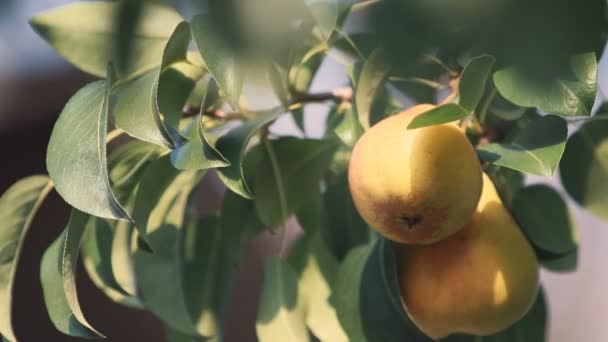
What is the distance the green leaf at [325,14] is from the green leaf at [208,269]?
0.25m

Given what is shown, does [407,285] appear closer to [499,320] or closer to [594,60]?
[499,320]

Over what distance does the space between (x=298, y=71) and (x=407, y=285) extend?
0.19 metres

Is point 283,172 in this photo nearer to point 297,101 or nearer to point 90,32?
point 297,101

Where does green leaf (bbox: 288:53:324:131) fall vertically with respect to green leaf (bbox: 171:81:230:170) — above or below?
below

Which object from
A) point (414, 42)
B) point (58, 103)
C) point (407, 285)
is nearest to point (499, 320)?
point (407, 285)

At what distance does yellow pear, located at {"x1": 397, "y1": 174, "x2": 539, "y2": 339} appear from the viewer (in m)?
0.46

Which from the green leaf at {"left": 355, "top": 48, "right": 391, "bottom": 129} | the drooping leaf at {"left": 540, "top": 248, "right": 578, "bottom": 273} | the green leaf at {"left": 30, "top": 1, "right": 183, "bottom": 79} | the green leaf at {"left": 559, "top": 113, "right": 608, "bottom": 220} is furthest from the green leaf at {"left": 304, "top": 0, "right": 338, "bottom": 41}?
the drooping leaf at {"left": 540, "top": 248, "right": 578, "bottom": 273}

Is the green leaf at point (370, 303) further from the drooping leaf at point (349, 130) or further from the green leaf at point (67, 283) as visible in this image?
the green leaf at point (67, 283)

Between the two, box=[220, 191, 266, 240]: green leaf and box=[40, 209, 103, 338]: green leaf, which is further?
box=[220, 191, 266, 240]: green leaf

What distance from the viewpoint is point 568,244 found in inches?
23.6

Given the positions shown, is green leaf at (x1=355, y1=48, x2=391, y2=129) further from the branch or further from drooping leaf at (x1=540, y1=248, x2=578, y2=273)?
drooping leaf at (x1=540, y1=248, x2=578, y2=273)

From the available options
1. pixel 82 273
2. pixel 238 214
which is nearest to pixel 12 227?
pixel 238 214

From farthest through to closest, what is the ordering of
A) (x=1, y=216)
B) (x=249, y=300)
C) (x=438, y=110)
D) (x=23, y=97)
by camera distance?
1. (x=249, y=300)
2. (x=23, y=97)
3. (x=1, y=216)
4. (x=438, y=110)

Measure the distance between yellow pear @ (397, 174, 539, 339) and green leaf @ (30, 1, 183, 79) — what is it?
0.75ft
